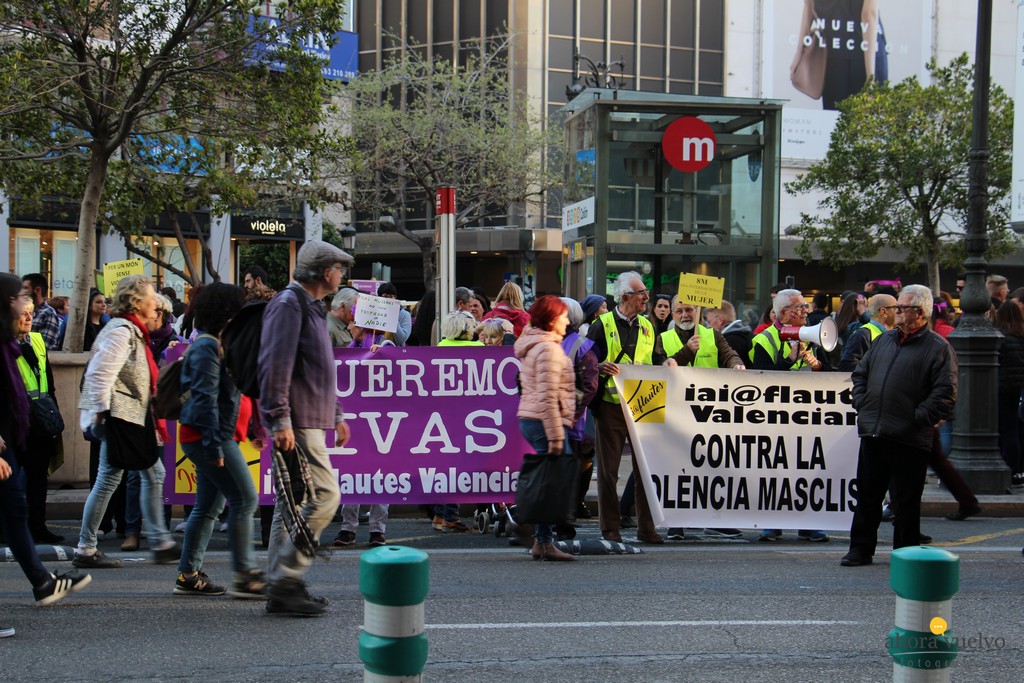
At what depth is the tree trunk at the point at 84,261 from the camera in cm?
1216

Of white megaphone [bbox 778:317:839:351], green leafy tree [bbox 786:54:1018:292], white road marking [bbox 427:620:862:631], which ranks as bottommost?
white road marking [bbox 427:620:862:631]

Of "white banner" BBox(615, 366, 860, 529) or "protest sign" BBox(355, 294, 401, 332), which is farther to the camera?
"protest sign" BBox(355, 294, 401, 332)

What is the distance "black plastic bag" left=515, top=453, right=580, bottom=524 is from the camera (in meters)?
7.71

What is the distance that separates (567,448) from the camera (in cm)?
803

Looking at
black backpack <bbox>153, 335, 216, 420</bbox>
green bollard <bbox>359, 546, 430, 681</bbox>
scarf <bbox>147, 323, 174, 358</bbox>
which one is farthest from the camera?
scarf <bbox>147, 323, 174, 358</bbox>

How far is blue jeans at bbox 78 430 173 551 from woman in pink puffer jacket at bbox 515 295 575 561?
2.41m

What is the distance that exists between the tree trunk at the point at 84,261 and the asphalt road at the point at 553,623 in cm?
471

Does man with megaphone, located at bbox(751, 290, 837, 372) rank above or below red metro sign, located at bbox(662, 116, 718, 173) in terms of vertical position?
below

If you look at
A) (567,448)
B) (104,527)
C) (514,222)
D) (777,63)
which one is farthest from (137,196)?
(777,63)

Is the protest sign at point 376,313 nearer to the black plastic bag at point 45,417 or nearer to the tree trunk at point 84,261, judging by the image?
the black plastic bag at point 45,417

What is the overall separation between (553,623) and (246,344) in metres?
2.14

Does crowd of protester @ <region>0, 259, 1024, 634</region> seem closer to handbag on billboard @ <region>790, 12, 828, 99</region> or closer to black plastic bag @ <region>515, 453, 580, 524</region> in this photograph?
black plastic bag @ <region>515, 453, 580, 524</region>

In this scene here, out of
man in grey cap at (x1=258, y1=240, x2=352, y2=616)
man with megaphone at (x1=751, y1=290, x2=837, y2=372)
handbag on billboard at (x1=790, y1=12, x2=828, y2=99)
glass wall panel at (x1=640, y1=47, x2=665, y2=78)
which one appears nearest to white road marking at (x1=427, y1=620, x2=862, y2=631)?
man in grey cap at (x1=258, y1=240, x2=352, y2=616)

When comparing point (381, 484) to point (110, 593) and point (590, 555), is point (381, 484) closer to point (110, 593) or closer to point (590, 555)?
point (590, 555)
